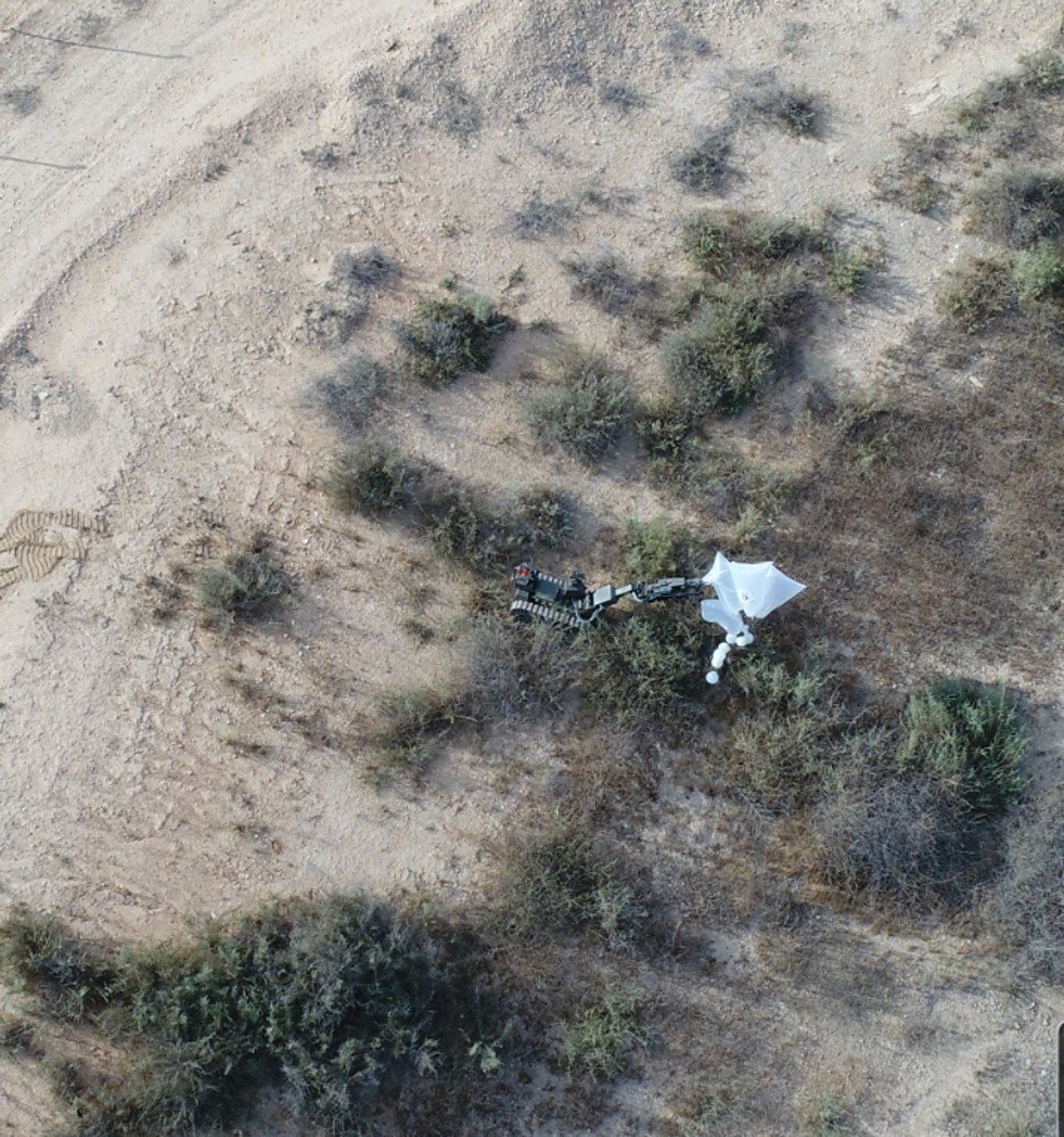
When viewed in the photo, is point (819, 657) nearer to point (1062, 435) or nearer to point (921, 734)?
point (921, 734)

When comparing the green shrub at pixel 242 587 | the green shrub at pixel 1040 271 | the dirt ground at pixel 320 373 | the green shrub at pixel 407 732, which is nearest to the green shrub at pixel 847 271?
the dirt ground at pixel 320 373

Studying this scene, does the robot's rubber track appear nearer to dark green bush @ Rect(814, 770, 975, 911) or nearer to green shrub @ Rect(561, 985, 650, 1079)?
dark green bush @ Rect(814, 770, 975, 911)

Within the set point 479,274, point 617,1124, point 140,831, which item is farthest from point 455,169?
point 617,1124

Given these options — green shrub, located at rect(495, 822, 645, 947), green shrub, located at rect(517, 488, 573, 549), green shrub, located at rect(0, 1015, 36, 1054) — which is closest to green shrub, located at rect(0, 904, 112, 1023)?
green shrub, located at rect(0, 1015, 36, 1054)

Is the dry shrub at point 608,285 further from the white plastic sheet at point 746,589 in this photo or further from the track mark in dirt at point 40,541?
the track mark in dirt at point 40,541

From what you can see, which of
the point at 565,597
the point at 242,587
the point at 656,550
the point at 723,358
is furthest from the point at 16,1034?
the point at 723,358

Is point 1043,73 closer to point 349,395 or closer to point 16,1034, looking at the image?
point 349,395
